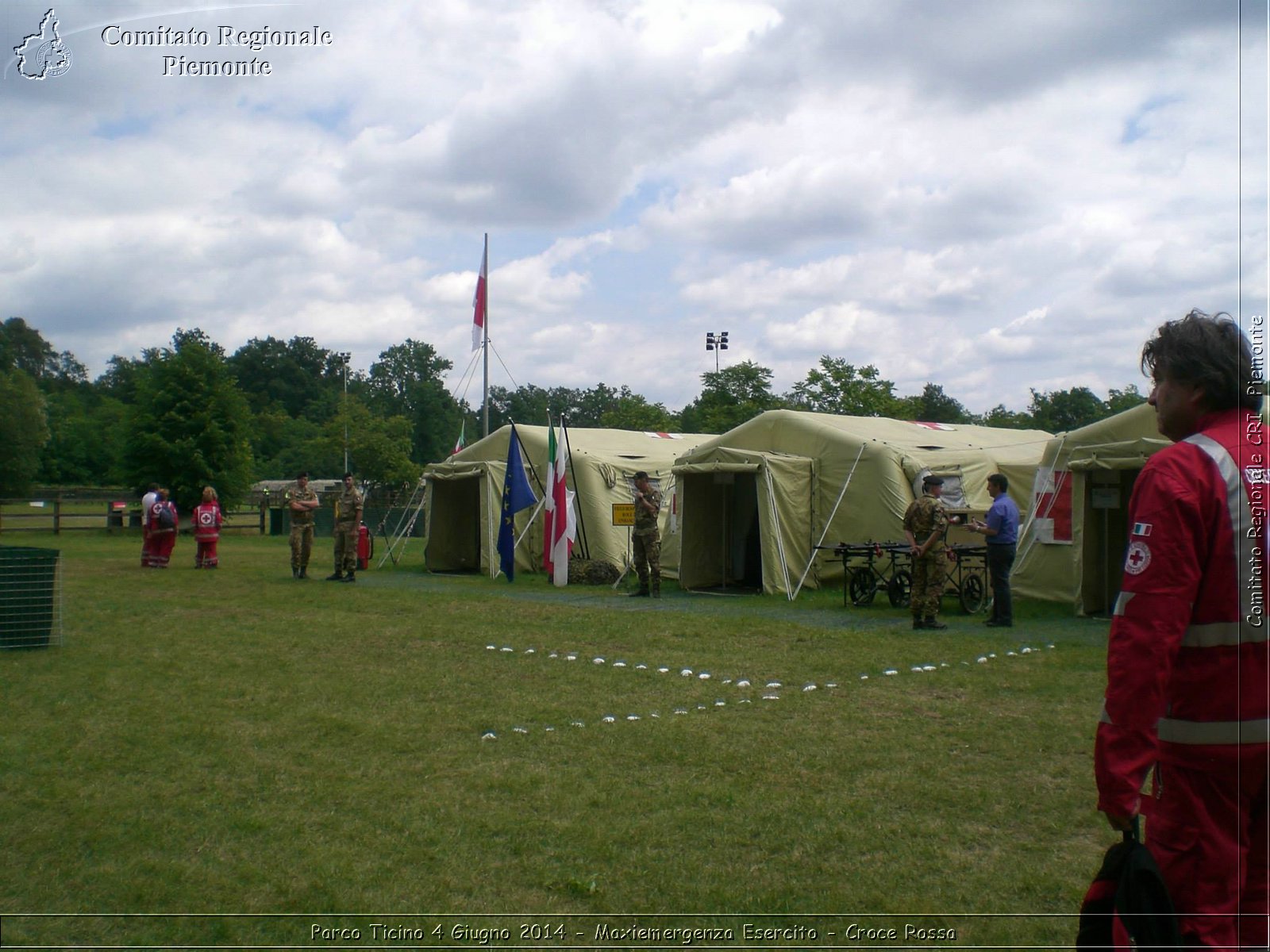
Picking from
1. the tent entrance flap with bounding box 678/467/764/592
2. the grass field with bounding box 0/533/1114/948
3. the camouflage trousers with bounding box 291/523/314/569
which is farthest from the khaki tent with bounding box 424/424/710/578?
the grass field with bounding box 0/533/1114/948

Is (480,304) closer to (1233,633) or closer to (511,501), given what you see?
(511,501)

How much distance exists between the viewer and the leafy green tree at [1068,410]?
49938 mm

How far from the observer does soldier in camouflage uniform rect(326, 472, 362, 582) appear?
18.4m

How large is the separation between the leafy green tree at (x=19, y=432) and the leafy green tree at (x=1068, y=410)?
42.6 m

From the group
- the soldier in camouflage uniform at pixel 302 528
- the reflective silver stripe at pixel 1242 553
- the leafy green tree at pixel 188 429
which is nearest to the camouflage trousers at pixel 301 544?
the soldier in camouflage uniform at pixel 302 528

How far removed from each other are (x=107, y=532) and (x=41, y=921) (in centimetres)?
3554

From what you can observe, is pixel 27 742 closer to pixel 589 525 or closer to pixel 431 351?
pixel 589 525

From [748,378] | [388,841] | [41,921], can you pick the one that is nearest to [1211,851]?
[388,841]

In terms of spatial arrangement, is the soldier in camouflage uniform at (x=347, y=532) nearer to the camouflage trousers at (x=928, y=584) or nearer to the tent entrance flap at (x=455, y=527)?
the tent entrance flap at (x=455, y=527)

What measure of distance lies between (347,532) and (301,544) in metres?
0.93

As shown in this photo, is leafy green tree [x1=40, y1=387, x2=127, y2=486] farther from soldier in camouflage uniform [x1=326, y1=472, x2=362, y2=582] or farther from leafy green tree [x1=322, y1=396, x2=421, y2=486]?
soldier in camouflage uniform [x1=326, y1=472, x2=362, y2=582]

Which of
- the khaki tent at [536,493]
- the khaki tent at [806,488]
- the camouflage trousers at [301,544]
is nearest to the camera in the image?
the khaki tent at [806,488]

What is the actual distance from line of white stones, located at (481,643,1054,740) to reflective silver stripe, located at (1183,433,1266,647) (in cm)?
509

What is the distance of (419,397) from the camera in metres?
87.1
